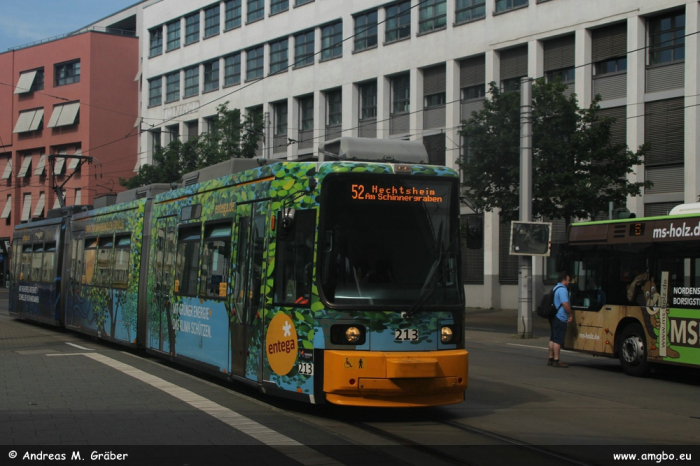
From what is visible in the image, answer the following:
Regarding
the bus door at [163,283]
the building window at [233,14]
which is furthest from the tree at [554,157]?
the building window at [233,14]

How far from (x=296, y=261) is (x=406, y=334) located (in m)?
1.40

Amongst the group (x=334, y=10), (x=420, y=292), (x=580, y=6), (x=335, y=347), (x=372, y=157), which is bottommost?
(x=335, y=347)

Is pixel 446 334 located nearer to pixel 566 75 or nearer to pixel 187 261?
pixel 187 261

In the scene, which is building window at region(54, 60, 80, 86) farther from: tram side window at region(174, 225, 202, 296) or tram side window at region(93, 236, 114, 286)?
tram side window at region(174, 225, 202, 296)

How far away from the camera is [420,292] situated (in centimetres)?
889

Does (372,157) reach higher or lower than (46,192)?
lower

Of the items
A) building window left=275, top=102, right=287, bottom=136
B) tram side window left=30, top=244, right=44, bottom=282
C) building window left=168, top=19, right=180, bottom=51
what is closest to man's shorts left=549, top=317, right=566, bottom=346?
tram side window left=30, top=244, right=44, bottom=282

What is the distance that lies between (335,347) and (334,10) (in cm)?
3642

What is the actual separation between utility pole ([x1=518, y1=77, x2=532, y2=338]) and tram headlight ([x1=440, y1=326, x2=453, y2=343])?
14.3 metres

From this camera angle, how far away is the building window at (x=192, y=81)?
52625 millimetres

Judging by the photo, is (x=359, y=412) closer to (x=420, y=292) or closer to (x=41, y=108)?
(x=420, y=292)

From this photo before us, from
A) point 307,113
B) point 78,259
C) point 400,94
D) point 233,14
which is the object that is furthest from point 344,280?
point 233,14

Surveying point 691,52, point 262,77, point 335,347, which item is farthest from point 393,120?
point 335,347

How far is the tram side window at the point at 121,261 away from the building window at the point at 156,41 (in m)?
43.0
